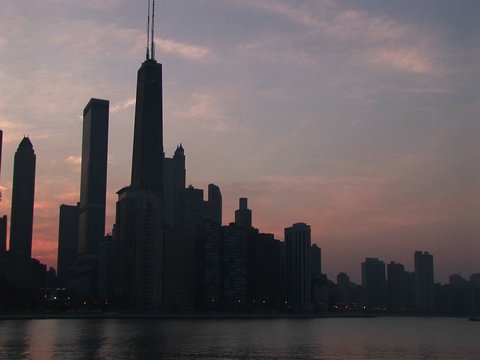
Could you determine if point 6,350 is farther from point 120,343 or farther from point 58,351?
point 120,343

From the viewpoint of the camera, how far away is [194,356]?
11738cm

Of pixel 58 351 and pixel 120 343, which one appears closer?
pixel 58 351

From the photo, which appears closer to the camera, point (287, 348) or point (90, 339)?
point (287, 348)

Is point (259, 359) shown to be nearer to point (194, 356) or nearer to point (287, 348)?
point (194, 356)

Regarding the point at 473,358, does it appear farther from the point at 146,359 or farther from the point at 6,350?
the point at 6,350

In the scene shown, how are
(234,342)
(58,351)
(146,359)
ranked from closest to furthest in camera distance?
(146,359), (58,351), (234,342)

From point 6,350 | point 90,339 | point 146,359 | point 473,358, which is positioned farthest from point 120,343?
point 473,358

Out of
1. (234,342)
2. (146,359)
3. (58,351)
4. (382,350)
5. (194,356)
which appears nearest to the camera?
Result: (146,359)

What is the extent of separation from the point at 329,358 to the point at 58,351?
4696 centimetres

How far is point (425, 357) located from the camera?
422ft

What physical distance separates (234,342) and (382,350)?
1329 inches

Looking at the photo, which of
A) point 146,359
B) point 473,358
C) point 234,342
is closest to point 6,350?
point 146,359

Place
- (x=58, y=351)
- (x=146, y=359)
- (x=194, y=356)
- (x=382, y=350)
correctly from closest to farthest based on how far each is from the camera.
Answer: (x=146, y=359) → (x=194, y=356) → (x=58, y=351) → (x=382, y=350)

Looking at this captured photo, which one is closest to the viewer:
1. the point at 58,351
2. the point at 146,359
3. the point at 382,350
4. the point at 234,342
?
the point at 146,359
